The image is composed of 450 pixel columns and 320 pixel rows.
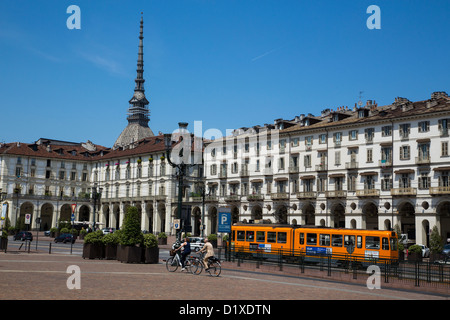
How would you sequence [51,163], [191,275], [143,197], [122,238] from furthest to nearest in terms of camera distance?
[51,163], [143,197], [122,238], [191,275]

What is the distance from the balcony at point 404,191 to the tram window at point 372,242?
997 inches

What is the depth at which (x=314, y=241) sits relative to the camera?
36.1m

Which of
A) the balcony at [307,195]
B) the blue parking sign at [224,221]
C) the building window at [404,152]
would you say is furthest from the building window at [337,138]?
the blue parking sign at [224,221]

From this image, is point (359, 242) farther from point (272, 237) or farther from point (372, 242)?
point (272, 237)

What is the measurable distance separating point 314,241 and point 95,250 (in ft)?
47.5

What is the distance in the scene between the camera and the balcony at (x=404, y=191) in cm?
5688

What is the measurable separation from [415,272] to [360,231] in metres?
12.0

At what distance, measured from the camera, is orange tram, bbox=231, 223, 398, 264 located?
109 feet

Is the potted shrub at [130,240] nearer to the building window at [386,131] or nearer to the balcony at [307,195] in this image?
the building window at [386,131]

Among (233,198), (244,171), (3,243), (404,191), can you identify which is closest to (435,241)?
(404,191)

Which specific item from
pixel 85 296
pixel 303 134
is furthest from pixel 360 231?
pixel 303 134

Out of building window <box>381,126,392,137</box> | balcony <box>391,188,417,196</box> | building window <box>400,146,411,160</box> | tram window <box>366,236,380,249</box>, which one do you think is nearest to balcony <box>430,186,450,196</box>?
balcony <box>391,188,417,196</box>

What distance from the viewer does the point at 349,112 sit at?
70.1 metres
